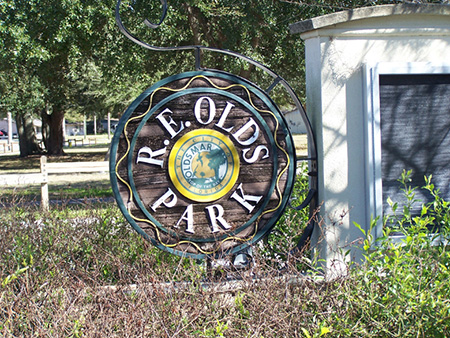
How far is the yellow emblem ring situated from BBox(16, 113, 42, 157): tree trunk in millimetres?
30790

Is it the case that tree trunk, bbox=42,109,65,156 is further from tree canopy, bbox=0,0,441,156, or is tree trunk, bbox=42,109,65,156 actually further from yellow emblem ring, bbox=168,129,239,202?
yellow emblem ring, bbox=168,129,239,202

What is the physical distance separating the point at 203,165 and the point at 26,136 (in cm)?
3210

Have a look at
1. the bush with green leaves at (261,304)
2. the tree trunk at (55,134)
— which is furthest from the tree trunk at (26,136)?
the bush with green leaves at (261,304)

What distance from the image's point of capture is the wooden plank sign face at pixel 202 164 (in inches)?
171

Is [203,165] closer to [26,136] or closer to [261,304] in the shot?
[261,304]

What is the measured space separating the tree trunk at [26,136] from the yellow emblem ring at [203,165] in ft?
101

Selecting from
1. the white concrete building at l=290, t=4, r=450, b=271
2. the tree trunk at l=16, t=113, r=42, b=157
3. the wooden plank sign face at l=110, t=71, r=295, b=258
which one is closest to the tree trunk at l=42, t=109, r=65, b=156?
the tree trunk at l=16, t=113, r=42, b=157

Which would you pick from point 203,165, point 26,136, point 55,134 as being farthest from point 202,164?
point 26,136

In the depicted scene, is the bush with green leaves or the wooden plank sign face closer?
the bush with green leaves

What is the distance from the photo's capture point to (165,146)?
4.38m

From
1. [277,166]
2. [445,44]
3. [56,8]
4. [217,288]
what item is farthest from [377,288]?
[56,8]

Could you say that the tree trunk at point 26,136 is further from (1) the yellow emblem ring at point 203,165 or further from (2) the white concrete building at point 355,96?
(2) the white concrete building at point 355,96

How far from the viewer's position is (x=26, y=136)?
3419 cm

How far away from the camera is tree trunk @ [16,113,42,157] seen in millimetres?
33466
